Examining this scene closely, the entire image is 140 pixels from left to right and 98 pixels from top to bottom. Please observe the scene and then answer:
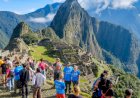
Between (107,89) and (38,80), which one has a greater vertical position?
(38,80)

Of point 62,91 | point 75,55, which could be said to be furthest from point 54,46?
point 62,91

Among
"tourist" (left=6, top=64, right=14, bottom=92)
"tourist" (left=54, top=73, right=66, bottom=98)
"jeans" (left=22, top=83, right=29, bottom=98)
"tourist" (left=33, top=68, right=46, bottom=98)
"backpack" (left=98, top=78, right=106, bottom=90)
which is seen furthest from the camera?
"tourist" (left=6, top=64, right=14, bottom=92)

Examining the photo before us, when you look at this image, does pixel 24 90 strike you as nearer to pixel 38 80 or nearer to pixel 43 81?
pixel 43 81

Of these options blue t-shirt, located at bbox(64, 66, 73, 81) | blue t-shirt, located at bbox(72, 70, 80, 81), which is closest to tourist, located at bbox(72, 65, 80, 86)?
blue t-shirt, located at bbox(72, 70, 80, 81)

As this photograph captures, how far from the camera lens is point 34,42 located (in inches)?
7598

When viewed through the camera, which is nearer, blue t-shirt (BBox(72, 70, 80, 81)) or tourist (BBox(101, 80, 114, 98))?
tourist (BBox(101, 80, 114, 98))

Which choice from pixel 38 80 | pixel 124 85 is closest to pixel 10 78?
pixel 38 80

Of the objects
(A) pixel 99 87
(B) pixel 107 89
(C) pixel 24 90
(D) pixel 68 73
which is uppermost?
(D) pixel 68 73

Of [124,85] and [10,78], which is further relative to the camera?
[124,85]

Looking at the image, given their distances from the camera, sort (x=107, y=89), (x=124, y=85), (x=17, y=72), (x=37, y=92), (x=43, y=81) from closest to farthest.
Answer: (x=107, y=89) < (x=43, y=81) < (x=37, y=92) < (x=17, y=72) < (x=124, y=85)

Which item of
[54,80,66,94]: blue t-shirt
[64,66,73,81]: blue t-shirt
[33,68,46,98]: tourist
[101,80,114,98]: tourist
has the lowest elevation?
[101,80,114,98]: tourist

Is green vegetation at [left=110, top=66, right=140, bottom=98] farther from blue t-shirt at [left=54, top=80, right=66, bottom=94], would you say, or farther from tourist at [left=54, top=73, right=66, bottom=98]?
blue t-shirt at [left=54, top=80, right=66, bottom=94]

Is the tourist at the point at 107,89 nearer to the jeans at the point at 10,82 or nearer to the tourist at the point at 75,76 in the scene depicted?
the tourist at the point at 75,76

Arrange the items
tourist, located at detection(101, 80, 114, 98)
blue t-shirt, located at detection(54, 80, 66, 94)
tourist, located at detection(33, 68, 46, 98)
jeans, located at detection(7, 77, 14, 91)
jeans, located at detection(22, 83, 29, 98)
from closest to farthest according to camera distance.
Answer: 1. tourist, located at detection(101, 80, 114, 98)
2. blue t-shirt, located at detection(54, 80, 66, 94)
3. tourist, located at detection(33, 68, 46, 98)
4. jeans, located at detection(22, 83, 29, 98)
5. jeans, located at detection(7, 77, 14, 91)
